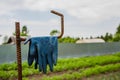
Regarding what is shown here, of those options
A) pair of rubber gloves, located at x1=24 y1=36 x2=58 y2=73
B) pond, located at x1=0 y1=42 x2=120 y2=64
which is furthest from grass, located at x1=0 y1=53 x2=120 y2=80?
pair of rubber gloves, located at x1=24 y1=36 x2=58 y2=73

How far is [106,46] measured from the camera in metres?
20.2

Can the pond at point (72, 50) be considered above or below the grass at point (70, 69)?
above

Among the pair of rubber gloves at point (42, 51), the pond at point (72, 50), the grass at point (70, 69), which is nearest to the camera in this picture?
the pair of rubber gloves at point (42, 51)

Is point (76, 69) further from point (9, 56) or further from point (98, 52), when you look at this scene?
point (98, 52)

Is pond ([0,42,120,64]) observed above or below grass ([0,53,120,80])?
above

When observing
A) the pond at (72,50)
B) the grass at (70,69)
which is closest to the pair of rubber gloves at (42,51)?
the grass at (70,69)

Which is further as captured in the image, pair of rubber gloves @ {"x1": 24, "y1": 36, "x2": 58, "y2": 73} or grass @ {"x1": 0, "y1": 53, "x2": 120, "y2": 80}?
grass @ {"x1": 0, "y1": 53, "x2": 120, "y2": 80}

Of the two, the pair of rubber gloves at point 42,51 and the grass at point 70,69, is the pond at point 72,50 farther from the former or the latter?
the pair of rubber gloves at point 42,51

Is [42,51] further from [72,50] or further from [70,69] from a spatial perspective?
[72,50]

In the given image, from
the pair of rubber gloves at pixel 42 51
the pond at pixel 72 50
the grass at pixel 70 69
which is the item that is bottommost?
the grass at pixel 70 69

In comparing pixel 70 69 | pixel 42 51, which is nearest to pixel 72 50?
pixel 70 69

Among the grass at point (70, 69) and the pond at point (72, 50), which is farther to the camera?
the pond at point (72, 50)

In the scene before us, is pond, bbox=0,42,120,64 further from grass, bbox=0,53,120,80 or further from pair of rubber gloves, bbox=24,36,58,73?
pair of rubber gloves, bbox=24,36,58,73

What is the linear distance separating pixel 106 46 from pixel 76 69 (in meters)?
8.12
